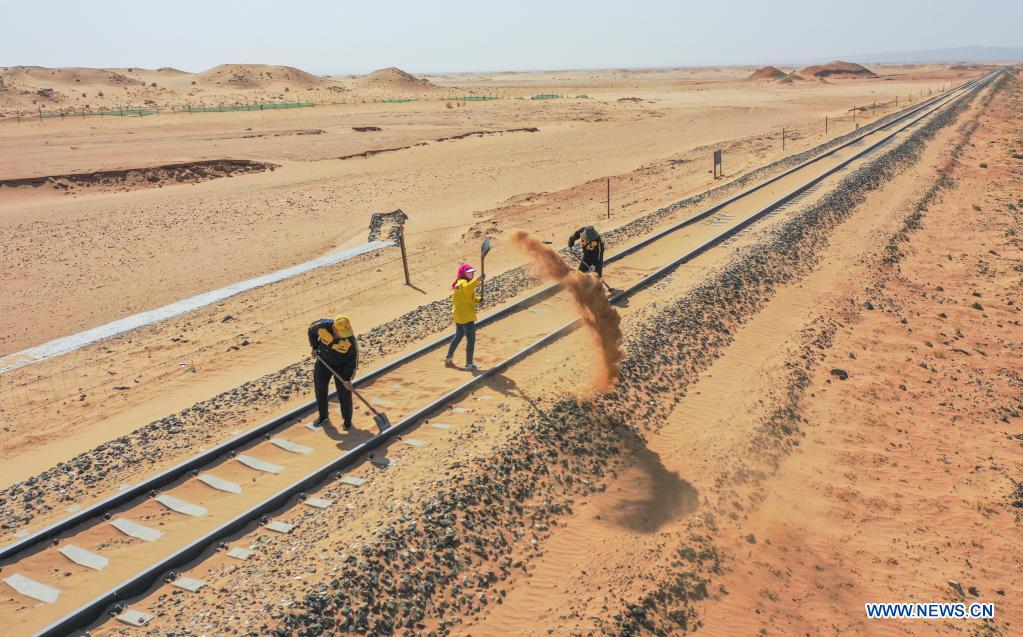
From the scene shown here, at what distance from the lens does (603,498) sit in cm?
892

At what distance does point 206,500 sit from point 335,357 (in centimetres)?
236

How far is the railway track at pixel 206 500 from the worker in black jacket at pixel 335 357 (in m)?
0.57

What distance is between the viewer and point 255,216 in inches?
1109

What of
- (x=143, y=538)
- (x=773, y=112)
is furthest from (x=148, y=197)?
(x=773, y=112)

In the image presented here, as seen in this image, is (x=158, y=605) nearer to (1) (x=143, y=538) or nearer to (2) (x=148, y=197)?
(1) (x=143, y=538)

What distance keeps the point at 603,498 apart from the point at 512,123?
51.8m

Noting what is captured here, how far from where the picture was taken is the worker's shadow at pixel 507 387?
10.7 meters

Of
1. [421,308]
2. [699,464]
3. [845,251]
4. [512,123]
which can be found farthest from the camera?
[512,123]

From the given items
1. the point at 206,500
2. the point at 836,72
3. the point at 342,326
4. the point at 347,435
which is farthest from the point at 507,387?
the point at 836,72

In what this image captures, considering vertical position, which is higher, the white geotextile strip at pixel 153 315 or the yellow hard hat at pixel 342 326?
the yellow hard hat at pixel 342 326

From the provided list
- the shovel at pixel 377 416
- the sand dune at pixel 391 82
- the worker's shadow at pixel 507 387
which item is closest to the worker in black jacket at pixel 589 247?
the worker's shadow at pixel 507 387

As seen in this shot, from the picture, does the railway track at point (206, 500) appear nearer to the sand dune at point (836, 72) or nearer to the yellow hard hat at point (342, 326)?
the yellow hard hat at point (342, 326)

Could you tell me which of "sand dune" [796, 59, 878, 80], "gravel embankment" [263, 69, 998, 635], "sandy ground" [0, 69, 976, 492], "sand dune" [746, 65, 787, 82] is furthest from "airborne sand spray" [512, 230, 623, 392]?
"sand dune" [796, 59, 878, 80]

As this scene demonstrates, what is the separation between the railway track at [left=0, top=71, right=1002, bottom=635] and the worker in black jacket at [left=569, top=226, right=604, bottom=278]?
3.74 ft
